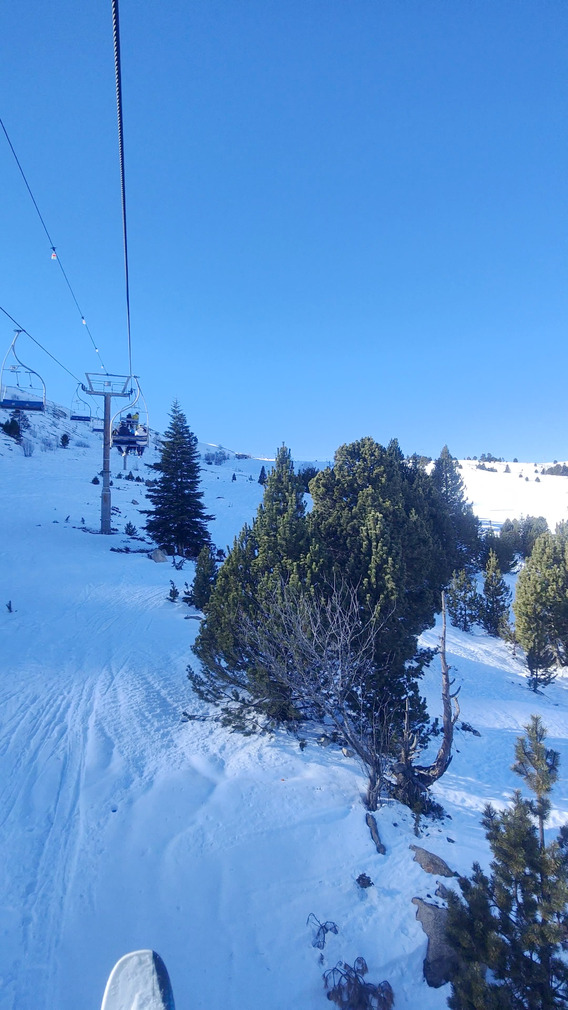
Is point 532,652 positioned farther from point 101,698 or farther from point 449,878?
point 101,698

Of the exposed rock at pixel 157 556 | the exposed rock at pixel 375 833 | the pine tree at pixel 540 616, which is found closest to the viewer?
the exposed rock at pixel 375 833

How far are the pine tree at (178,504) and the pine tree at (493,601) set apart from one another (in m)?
17.7

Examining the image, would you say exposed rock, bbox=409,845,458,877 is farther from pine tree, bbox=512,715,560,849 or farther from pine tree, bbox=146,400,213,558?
pine tree, bbox=146,400,213,558

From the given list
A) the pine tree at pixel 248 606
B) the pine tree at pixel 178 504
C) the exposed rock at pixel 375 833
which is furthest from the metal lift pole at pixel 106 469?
the exposed rock at pixel 375 833

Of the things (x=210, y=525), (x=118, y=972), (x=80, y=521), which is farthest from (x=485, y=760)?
(x=210, y=525)

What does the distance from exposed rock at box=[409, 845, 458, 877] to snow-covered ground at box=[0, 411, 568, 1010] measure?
164mm

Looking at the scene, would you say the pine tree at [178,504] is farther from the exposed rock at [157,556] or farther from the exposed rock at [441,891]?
the exposed rock at [441,891]

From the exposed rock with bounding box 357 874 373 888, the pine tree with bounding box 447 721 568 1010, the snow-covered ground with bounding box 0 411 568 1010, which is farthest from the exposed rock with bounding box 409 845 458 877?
the pine tree with bounding box 447 721 568 1010

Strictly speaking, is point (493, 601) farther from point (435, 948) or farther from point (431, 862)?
point (435, 948)

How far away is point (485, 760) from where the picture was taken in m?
11.0

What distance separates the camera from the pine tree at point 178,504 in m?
26.0

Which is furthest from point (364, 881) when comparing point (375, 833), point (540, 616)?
point (540, 616)

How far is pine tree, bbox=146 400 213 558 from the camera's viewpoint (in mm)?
26000

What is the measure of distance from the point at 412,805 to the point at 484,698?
11499mm
